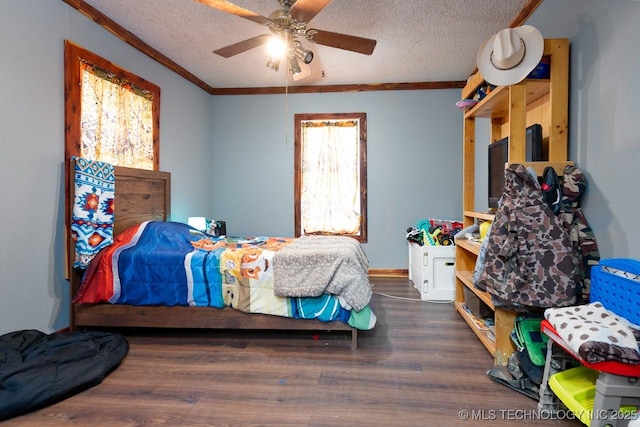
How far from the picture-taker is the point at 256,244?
3117mm

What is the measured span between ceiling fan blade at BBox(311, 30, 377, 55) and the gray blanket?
150 cm

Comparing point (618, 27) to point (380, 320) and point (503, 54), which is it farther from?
point (380, 320)

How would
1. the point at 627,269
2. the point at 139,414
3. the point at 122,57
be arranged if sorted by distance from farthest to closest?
the point at 122,57 < the point at 139,414 < the point at 627,269

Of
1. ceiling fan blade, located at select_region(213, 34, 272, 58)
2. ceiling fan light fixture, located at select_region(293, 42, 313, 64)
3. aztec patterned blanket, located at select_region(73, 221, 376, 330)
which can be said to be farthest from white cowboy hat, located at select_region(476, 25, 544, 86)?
aztec patterned blanket, located at select_region(73, 221, 376, 330)

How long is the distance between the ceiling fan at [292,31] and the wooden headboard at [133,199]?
138cm

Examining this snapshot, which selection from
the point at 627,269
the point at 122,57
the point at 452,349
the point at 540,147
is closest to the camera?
the point at 627,269

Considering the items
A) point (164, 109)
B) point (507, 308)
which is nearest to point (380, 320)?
point (507, 308)

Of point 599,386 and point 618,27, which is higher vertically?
point 618,27

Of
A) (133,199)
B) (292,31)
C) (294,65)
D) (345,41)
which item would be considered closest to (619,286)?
(345,41)

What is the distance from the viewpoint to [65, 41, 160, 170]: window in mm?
2682

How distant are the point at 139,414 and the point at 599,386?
1976 millimetres

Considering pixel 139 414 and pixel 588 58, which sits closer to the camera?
pixel 139 414

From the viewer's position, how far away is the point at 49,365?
192 cm

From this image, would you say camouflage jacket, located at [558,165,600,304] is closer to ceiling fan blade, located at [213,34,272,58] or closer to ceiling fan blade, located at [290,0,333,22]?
ceiling fan blade, located at [290,0,333,22]
